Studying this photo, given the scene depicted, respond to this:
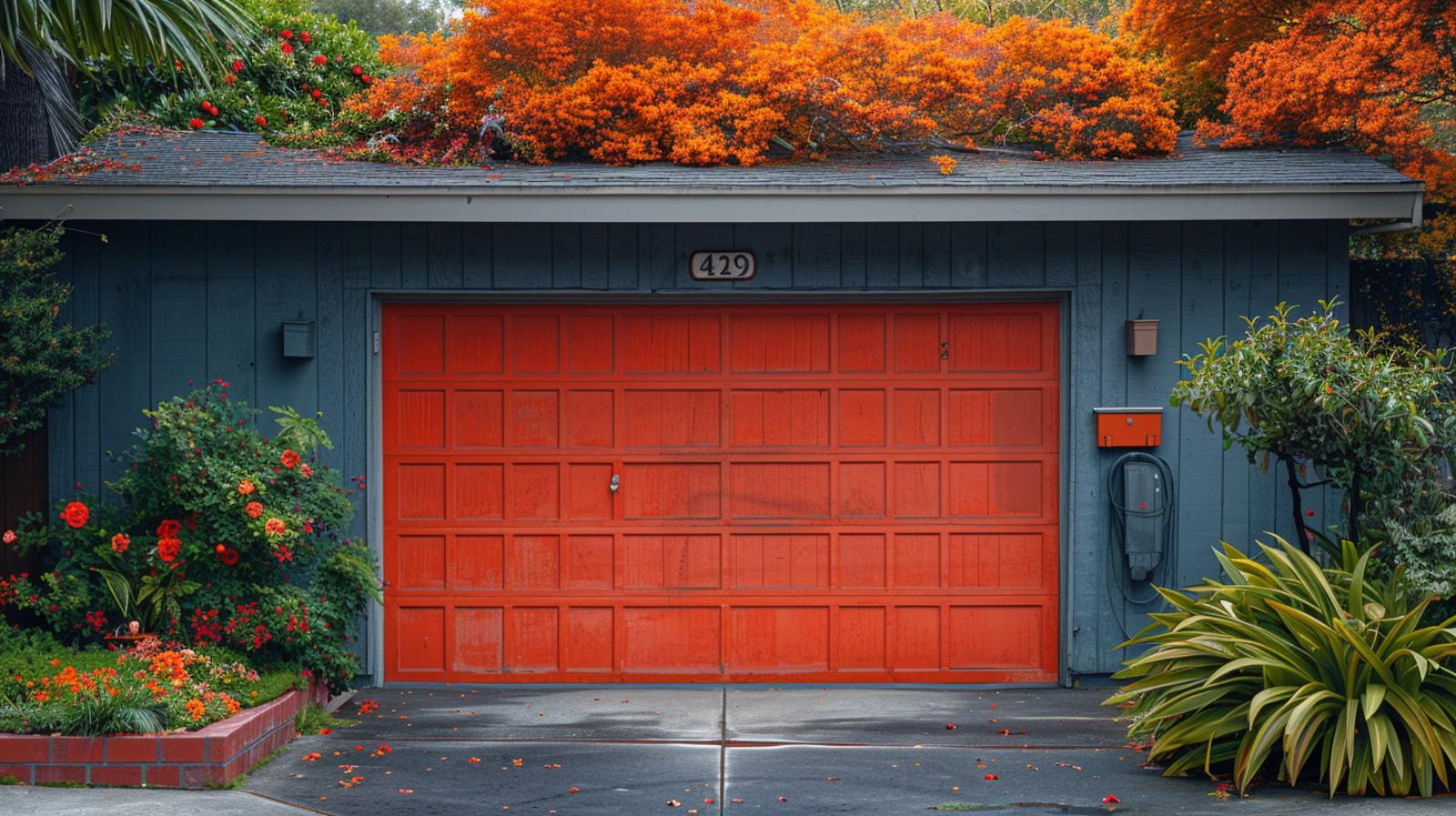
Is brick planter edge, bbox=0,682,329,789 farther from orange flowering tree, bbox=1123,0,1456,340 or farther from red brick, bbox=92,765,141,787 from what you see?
orange flowering tree, bbox=1123,0,1456,340

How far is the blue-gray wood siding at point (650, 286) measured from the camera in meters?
7.63

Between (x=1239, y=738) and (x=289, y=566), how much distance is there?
475 cm

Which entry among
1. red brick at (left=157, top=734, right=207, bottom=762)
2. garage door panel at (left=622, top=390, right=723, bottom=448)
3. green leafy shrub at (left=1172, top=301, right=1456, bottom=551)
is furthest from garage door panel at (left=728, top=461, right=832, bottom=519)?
red brick at (left=157, top=734, right=207, bottom=762)

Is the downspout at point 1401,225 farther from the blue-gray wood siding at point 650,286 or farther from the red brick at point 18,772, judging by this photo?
the red brick at point 18,772

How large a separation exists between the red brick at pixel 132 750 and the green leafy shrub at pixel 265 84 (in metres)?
4.50

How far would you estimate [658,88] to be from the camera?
26.3 ft

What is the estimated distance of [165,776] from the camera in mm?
5379

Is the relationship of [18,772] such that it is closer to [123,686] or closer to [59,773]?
[59,773]

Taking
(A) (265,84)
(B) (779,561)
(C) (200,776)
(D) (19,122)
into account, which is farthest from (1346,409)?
(A) (265,84)

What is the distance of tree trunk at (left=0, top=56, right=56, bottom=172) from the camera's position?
8320 millimetres

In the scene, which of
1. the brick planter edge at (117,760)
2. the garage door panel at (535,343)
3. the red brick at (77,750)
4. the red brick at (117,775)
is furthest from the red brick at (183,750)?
the garage door panel at (535,343)

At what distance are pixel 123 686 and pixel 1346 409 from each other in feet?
17.4

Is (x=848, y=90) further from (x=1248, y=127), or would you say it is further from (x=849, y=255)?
(x=1248, y=127)

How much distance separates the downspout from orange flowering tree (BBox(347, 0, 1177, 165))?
1.26m
